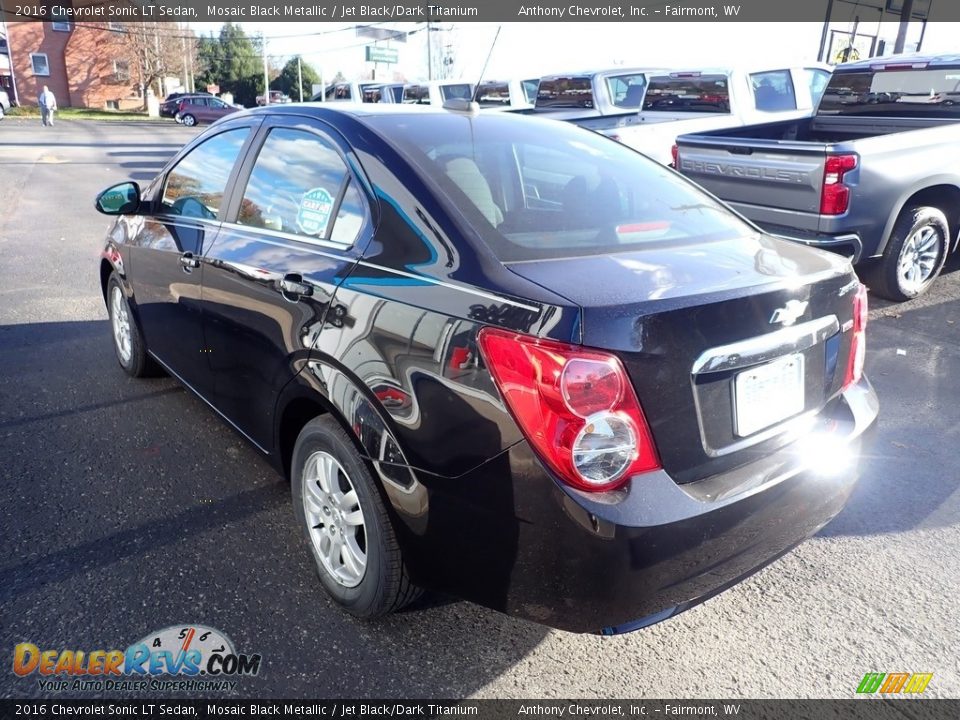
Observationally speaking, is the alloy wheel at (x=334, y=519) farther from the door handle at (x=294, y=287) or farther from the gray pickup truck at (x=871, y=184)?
the gray pickup truck at (x=871, y=184)

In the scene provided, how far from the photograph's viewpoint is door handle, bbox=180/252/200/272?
333 cm

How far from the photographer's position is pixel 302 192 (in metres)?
2.82

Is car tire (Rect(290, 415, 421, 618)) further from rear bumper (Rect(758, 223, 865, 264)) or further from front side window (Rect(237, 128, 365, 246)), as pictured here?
rear bumper (Rect(758, 223, 865, 264))

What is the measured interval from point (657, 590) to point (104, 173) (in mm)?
17427

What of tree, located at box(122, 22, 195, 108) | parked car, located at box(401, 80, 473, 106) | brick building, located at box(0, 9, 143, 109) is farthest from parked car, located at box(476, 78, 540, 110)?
brick building, located at box(0, 9, 143, 109)

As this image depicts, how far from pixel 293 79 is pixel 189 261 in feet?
198

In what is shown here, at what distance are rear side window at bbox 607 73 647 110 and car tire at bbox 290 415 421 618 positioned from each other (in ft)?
35.9

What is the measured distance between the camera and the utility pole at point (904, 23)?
22.3m

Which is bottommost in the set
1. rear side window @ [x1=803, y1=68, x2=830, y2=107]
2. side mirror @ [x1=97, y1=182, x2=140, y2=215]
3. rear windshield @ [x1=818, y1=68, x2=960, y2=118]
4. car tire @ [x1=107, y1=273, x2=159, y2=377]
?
car tire @ [x1=107, y1=273, x2=159, y2=377]

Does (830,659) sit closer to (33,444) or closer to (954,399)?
(954,399)

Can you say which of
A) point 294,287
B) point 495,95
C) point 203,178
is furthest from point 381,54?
point 294,287

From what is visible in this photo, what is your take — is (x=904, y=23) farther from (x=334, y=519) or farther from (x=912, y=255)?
(x=334, y=519)

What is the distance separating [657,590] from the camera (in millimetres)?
1950

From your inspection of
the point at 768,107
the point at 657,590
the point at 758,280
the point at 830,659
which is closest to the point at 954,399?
the point at 830,659
